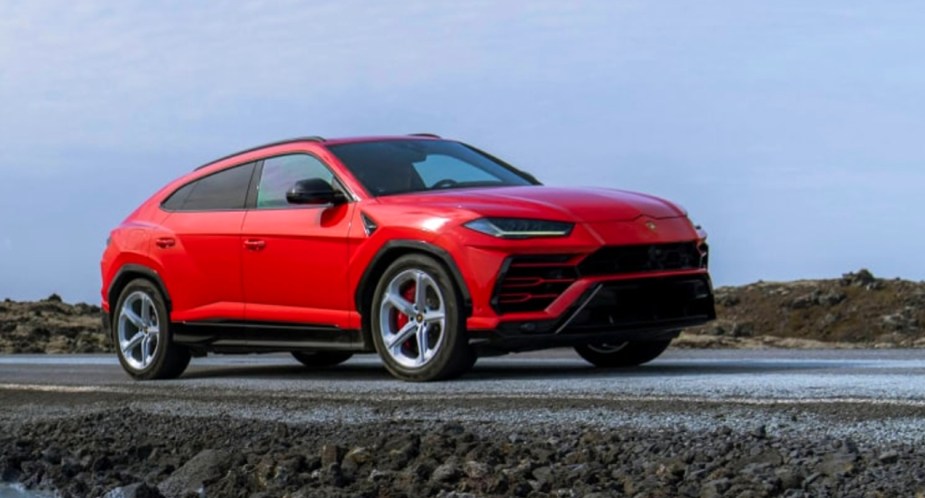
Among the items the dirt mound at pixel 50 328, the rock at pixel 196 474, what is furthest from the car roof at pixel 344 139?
the dirt mound at pixel 50 328

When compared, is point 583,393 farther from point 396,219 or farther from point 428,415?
point 396,219

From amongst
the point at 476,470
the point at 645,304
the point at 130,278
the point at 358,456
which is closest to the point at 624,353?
the point at 645,304

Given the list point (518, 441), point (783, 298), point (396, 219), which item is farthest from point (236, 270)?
point (783, 298)

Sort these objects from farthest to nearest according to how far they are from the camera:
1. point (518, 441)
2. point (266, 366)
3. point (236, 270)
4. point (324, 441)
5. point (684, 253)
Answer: point (266, 366)
point (236, 270)
point (684, 253)
point (324, 441)
point (518, 441)

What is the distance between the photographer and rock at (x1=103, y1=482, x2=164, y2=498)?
245 inches

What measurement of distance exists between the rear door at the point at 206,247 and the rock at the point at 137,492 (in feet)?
12.6

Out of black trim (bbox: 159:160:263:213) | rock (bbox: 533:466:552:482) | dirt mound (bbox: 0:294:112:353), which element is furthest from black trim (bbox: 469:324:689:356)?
dirt mound (bbox: 0:294:112:353)

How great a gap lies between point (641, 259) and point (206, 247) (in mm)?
3138

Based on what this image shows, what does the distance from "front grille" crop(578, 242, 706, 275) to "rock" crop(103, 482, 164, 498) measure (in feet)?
10.3

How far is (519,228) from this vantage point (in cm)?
858

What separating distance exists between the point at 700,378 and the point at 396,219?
195 centimetres

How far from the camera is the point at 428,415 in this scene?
292 inches

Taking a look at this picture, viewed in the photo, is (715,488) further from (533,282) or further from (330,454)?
(533,282)

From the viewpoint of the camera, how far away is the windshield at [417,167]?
9562 millimetres
